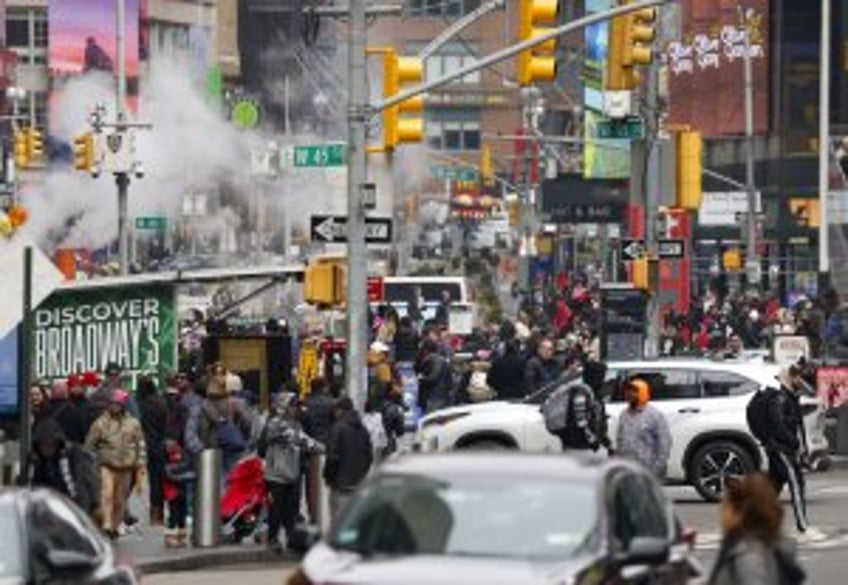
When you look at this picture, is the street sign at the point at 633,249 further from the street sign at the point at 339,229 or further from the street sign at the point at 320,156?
the street sign at the point at 339,229

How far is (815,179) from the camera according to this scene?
8962cm

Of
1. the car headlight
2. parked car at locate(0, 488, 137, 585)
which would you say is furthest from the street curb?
parked car at locate(0, 488, 137, 585)

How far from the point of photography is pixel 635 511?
54.2ft

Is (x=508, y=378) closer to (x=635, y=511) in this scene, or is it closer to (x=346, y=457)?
(x=346, y=457)

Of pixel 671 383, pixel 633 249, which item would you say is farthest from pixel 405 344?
pixel 671 383

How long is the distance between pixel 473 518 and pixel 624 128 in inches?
1093

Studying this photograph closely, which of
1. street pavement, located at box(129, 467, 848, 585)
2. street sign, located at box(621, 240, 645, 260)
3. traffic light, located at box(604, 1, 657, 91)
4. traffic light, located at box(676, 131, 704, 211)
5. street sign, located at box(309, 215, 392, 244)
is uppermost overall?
traffic light, located at box(604, 1, 657, 91)

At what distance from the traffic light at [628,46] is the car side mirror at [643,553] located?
78.4ft

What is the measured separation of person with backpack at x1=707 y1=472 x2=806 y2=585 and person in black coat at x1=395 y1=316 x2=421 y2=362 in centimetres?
3430

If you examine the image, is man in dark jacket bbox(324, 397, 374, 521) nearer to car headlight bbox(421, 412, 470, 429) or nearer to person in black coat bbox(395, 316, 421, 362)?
car headlight bbox(421, 412, 470, 429)

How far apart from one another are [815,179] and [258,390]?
167 feet

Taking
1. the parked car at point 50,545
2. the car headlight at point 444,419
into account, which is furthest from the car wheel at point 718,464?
the parked car at point 50,545

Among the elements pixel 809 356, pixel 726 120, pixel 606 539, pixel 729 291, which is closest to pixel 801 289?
pixel 729 291

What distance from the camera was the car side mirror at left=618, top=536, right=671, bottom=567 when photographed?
15766mm
